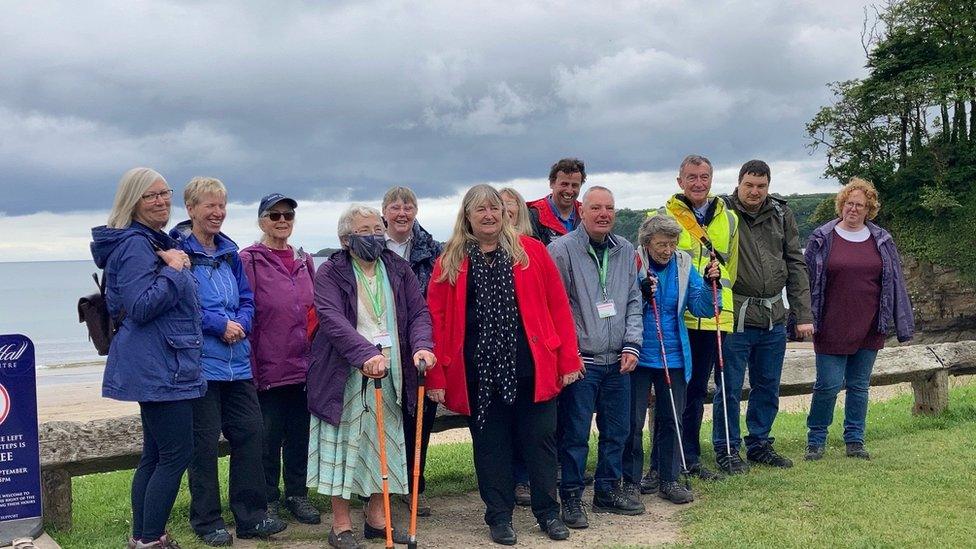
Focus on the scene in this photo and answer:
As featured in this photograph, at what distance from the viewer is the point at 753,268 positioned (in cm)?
689

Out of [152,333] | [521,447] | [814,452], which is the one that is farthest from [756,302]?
[152,333]

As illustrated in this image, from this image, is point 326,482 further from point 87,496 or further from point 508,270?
point 87,496

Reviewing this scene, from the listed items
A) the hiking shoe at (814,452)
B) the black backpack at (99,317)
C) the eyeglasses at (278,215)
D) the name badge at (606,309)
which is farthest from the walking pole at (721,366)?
the black backpack at (99,317)

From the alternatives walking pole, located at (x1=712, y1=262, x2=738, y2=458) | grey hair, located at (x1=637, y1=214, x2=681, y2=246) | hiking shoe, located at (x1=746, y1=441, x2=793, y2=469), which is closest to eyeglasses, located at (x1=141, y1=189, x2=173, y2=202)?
grey hair, located at (x1=637, y1=214, x2=681, y2=246)

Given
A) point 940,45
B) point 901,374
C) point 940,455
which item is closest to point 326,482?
point 940,455

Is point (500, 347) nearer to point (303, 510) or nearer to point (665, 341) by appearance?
point (665, 341)

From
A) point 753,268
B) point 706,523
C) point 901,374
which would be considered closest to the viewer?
point 706,523

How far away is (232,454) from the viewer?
5543 millimetres

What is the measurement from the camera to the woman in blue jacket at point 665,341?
618cm

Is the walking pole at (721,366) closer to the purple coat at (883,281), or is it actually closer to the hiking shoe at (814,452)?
the hiking shoe at (814,452)

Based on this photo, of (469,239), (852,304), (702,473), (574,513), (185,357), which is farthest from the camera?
(852,304)

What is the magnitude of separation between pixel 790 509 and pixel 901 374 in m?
3.55

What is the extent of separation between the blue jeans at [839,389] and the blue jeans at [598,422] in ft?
7.86

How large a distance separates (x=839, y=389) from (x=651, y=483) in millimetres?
2099
